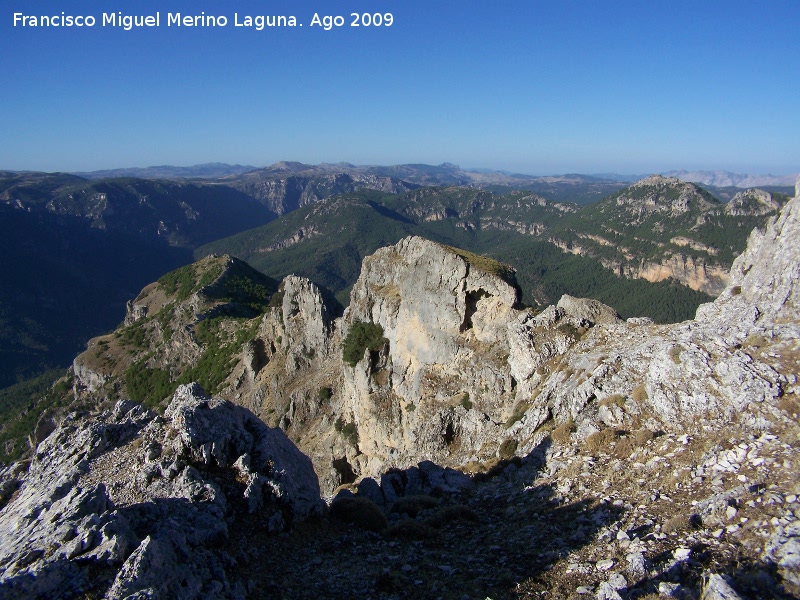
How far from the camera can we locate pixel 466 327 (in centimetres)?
3438

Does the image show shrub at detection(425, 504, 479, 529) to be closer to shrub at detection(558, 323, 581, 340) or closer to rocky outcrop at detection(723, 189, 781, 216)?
shrub at detection(558, 323, 581, 340)

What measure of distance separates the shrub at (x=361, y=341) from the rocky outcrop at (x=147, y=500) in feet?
76.8

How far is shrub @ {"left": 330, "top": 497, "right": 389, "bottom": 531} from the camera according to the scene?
15.5m

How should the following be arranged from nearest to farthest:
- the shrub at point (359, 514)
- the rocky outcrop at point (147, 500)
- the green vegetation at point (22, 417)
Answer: the rocky outcrop at point (147, 500) → the shrub at point (359, 514) → the green vegetation at point (22, 417)

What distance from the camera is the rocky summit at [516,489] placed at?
988 cm

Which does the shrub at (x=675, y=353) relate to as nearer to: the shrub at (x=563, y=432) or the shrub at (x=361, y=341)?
the shrub at (x=563, y=432)

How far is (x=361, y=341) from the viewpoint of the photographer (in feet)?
138

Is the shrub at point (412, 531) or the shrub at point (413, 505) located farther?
the shrub at point (413, 505)

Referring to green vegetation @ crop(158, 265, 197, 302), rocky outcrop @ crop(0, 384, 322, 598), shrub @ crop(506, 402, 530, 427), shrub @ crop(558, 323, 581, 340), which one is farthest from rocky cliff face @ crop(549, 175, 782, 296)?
rocky outcrop @ crop(0, 384, 322, 598)

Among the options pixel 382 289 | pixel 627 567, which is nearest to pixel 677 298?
pixel 382 289

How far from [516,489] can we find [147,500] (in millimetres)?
12499

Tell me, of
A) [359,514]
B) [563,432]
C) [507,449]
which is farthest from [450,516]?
[507,449]

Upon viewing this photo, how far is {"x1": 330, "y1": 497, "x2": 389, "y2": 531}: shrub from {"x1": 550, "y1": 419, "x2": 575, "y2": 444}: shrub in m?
7.85

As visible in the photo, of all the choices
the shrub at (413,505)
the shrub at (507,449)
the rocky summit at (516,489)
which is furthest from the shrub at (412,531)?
the shrub at (507,449)
